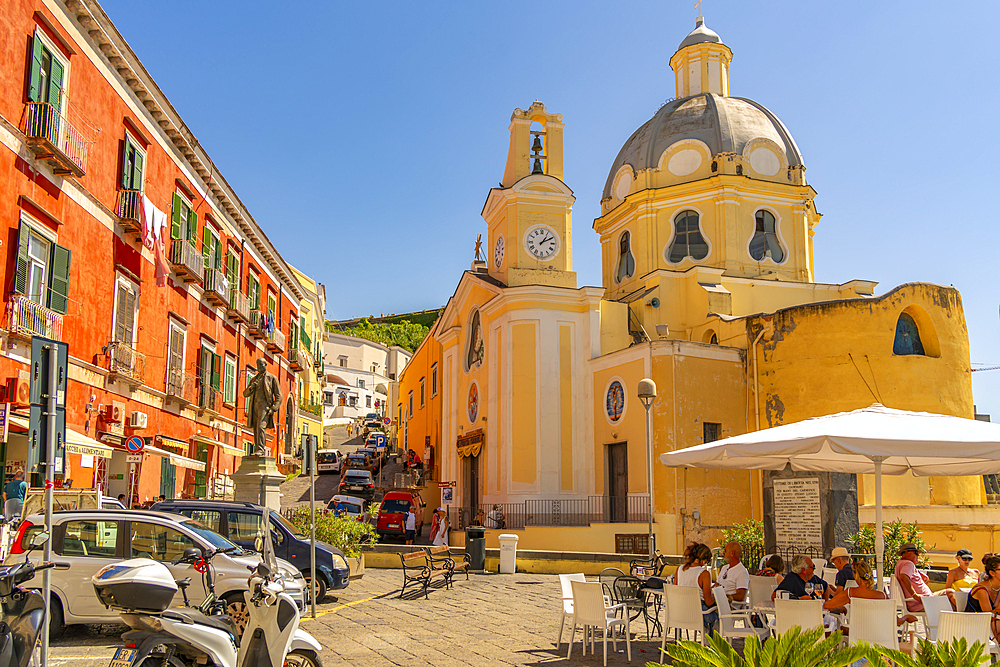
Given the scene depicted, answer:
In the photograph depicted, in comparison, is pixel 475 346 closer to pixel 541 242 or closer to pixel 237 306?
pixel 541 242

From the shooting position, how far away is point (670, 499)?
23.0m

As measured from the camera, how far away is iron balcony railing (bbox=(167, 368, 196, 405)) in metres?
20.2

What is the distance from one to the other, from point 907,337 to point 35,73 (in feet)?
70.7

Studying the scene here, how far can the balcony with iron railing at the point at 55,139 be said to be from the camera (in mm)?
13898

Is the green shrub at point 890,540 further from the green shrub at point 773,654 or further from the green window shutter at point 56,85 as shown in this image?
the green window shutter at point 56,85

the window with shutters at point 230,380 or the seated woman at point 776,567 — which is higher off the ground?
the window with shutters at point 230,380

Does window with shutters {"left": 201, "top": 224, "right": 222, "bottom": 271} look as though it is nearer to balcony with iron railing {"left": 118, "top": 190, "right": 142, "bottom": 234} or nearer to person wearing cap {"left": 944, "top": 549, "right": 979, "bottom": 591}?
balcony with iron railing {"left": 118, "top": 190, "right": 142, "bottom": 234}

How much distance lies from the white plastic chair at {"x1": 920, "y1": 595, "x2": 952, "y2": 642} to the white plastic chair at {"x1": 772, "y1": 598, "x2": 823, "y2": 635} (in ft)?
5.33

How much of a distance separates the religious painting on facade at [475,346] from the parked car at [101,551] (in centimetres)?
2054

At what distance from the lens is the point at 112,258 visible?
55.8 feet

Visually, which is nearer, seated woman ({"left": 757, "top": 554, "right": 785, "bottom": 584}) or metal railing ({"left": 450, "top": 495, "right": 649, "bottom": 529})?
seated woman ({"left": 757, "top": 554, "right": 785, "bottom": 584})

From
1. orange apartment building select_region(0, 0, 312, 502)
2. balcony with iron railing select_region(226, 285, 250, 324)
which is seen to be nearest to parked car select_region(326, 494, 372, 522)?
orange apartment building select_region(0, 0, 312, 502)

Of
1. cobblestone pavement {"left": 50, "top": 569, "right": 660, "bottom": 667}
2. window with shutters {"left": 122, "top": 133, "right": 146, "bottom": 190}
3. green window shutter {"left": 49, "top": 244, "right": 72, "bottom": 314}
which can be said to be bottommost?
cobblestone pavement {"left": 50, "top": 569, "right": 660, "bottom": 667}

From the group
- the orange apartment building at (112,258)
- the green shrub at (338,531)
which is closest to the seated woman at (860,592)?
the green shrub at (338,531)
